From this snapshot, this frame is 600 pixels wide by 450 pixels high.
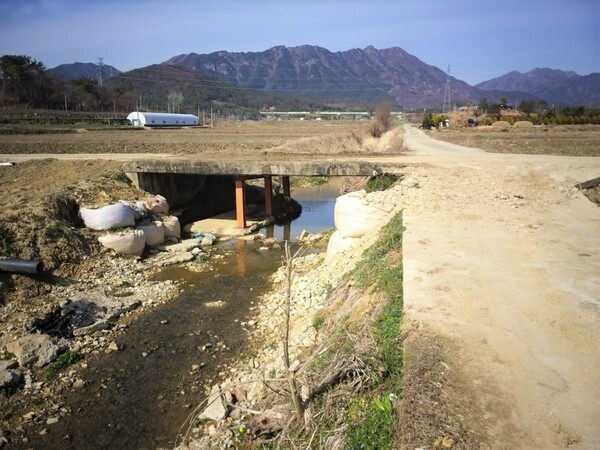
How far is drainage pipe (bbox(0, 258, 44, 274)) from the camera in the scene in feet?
34.8

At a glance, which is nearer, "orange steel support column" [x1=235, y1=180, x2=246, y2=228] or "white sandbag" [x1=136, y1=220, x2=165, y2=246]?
"white sandbag" [x1=136, y1=220, x2=165, y2=246]

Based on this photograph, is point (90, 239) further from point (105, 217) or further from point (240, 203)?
point (240, 203)

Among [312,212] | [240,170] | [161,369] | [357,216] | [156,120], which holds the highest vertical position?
[156,120]

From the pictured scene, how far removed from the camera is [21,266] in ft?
35.1

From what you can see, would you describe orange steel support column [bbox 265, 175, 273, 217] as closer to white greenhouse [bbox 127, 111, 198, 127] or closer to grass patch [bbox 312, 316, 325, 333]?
grass patch [bbox 312, 316, 325, 333]

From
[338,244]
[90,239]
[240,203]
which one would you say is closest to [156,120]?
[240,203]

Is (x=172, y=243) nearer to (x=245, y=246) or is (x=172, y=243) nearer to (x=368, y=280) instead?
(x=245, y=246)

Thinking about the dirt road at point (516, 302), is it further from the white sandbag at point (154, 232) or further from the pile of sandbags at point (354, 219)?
the white sandbag at point (154, 232)

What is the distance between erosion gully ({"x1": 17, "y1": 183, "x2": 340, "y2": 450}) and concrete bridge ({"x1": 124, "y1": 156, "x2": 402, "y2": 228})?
552 cm

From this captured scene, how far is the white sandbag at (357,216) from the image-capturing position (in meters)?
11.4

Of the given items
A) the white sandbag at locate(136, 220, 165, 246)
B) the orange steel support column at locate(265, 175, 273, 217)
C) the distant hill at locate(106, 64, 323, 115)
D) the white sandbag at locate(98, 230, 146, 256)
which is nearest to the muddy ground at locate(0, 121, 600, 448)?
the white sandbag at locate(98, 230, 146, 256)

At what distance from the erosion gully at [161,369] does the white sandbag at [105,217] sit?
9.16 feet

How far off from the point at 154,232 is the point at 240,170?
4323 millimetres

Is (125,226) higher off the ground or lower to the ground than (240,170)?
lower
